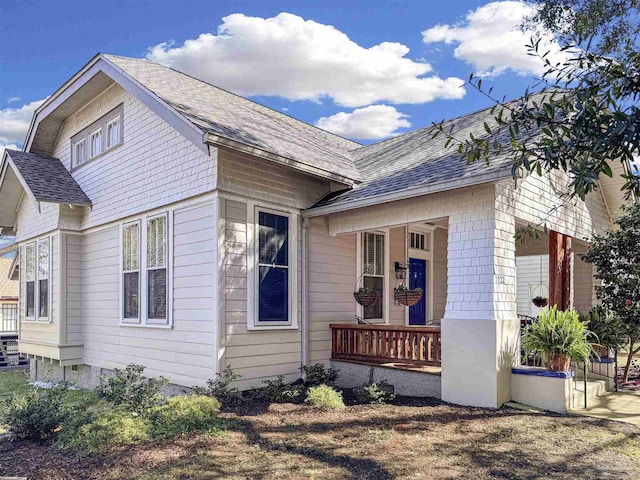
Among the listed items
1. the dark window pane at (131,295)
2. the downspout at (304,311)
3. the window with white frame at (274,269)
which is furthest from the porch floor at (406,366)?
the dark window pane at (131,295)

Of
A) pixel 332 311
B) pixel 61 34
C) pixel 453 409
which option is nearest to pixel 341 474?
pixel 453 409

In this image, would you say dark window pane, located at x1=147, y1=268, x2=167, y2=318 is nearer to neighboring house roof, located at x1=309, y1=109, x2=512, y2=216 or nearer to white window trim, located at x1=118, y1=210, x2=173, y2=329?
white window trim, located at x1=118, y1=210, x2=173, y2=329

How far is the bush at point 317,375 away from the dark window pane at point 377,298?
6.83 feet

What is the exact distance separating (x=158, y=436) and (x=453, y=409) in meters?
3.72

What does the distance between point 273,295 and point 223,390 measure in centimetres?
178

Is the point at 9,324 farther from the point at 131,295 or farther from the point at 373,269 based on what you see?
the point at 373,269

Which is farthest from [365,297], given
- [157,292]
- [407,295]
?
[157,292]

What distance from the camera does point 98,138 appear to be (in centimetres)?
1131

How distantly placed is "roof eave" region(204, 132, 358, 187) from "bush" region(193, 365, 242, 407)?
3.19 metres

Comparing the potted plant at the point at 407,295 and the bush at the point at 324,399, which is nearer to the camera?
the bush at the point at 324,399

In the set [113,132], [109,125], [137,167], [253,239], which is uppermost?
[109,125]

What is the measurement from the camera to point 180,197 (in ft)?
27.9

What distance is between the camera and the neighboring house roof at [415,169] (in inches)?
277

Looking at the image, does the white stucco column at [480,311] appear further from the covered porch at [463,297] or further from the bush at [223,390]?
the bush at [223,390]
